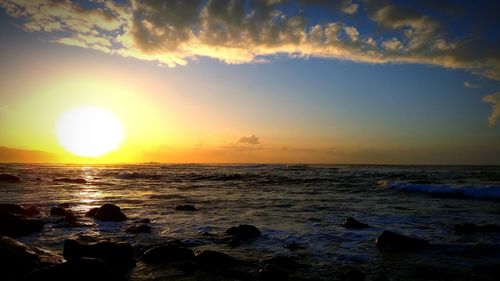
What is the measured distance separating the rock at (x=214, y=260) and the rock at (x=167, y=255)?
397 millimetres

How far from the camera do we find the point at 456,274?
25.5 ft

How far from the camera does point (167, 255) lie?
8781 mm

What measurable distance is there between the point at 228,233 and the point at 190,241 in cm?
150

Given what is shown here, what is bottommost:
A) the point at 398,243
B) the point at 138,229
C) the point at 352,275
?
the point at 138,229

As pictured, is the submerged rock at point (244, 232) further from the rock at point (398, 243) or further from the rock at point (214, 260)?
the rock at point (398, 243)

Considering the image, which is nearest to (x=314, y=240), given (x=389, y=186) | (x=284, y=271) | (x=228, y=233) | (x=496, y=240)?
(x=228, y=233)

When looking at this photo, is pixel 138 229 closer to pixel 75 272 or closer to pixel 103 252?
pixel 103 252

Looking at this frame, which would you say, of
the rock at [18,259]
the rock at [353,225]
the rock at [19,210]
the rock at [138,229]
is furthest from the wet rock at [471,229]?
the rock at [19,210]

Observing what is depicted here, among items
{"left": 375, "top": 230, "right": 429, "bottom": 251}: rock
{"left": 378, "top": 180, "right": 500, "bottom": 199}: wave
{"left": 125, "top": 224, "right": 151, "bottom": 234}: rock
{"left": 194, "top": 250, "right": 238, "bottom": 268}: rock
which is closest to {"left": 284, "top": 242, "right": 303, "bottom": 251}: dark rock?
{"left": 194, "top": 250, "right": 238, "bottom": 268}: rock

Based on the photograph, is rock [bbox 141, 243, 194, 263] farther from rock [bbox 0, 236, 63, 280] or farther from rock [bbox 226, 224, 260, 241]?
rock [bbox 226, 224, 260, 241]

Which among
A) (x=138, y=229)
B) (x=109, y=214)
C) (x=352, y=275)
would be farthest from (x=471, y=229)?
(x=109, y=214)

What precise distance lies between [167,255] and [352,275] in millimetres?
4293

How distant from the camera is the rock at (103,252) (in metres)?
8.29

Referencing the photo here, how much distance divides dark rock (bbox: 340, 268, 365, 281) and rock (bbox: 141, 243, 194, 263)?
3613 millimetres
